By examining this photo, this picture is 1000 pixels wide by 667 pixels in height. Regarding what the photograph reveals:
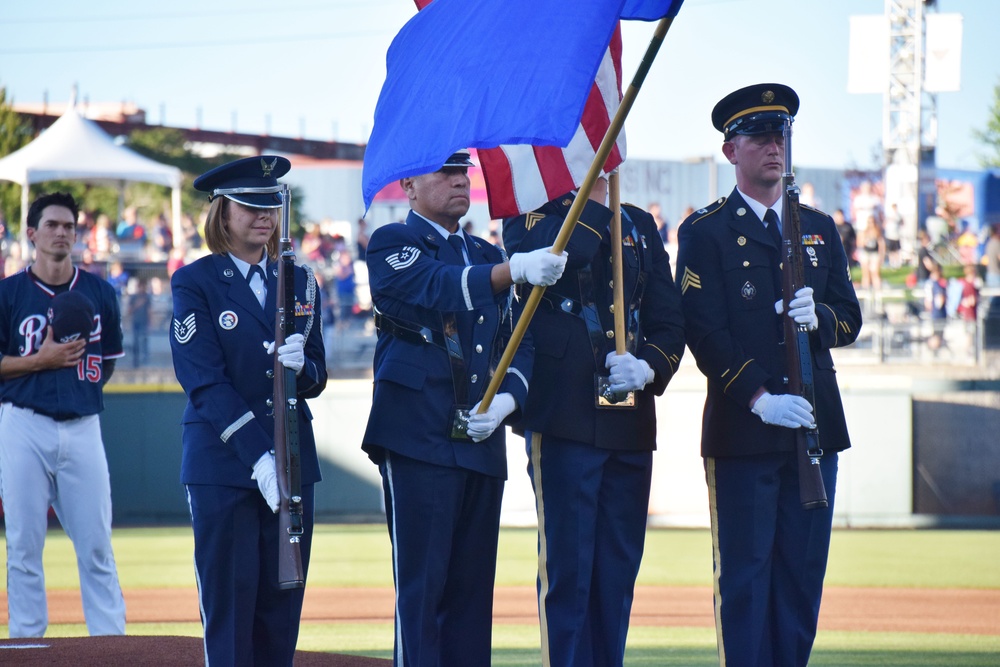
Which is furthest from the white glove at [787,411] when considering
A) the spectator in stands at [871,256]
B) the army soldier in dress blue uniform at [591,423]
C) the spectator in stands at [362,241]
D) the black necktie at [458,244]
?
the spectator in stands at [871,256]

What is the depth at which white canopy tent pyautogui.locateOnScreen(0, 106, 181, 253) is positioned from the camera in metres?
17.9

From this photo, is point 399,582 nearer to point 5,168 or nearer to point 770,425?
point 770,425

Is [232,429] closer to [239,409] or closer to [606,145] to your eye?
[239,409]

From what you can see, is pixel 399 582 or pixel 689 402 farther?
pixel 689 402

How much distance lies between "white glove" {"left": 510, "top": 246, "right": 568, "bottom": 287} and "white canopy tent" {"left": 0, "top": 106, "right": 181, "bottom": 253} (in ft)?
48.4

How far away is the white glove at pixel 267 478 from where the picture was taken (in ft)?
14.1

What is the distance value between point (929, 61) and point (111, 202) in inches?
742

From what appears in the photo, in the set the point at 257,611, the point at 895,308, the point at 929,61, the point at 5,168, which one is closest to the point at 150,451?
the point at 5,168

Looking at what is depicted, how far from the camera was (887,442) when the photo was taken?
46.1ft

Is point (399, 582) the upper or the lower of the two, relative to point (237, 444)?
lower

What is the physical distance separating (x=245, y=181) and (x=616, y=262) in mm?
1342

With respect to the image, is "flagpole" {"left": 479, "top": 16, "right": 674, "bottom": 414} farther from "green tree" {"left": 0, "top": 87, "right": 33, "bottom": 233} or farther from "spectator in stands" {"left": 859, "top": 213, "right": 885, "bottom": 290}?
"green tree" {"left": 0, "top": 87, "right": 33, "bottom": 233}

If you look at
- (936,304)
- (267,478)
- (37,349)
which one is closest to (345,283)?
(936,304)

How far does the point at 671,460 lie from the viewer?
14.7 meters
